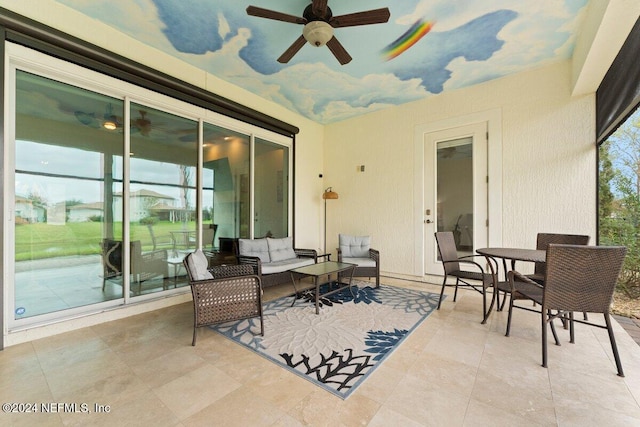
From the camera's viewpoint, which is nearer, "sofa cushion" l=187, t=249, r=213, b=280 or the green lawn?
"sofa cushion" l=187, t=249, r=213, b=280

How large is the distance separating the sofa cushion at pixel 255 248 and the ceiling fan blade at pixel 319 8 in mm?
3144

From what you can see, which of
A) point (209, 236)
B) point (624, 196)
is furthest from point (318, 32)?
point (624, 196)

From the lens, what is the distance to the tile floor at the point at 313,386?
4.93ft

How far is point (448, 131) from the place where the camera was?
4.50 meters

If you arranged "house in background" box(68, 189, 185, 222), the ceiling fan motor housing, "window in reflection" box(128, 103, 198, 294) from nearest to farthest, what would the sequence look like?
the ceiling fan motor housing
"house in background" box(68, 189, 185, 222)
"window in reflection" box(128, 103, 198, 294)

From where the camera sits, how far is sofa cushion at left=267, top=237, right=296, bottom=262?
4.36 metres

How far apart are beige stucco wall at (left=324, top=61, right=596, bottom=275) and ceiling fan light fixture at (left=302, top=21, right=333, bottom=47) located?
290 cm

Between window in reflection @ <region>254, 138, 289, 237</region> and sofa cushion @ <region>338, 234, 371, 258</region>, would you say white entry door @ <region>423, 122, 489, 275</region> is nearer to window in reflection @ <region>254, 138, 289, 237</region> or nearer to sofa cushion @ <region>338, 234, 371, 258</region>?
sofa cushion @ <region>338, 234, 371, 258</region>

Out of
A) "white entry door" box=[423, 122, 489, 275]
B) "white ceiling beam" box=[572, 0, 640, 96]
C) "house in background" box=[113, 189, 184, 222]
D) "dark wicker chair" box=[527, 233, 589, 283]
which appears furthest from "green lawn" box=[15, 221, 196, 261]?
"white ceiling beam" box=[572, 0, 640, 96]

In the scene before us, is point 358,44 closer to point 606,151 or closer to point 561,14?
point 561,14

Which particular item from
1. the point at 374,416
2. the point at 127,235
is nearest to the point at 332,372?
the point at 374,416

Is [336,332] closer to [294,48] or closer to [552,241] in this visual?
[552,241]

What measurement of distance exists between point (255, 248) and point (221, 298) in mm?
1763

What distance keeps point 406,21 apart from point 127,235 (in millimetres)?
4064
